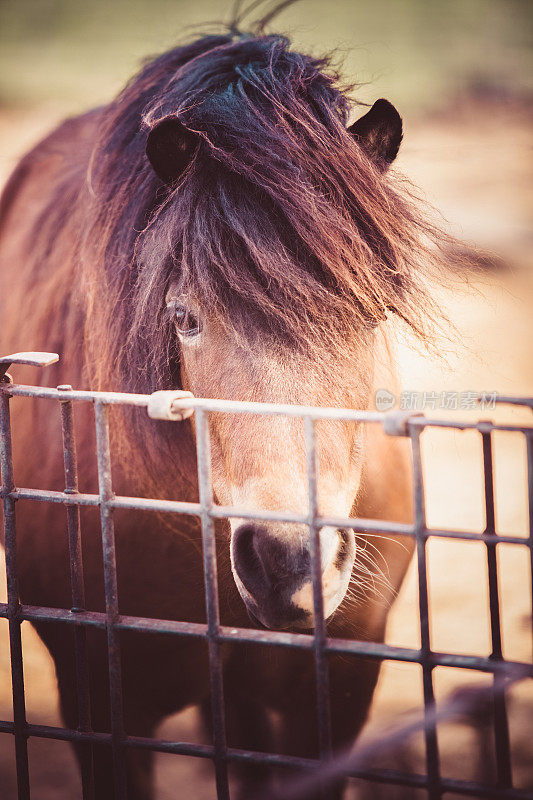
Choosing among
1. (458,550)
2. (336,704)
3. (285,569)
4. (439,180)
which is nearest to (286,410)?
(285,569)

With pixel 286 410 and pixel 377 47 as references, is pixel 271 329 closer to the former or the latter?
pixel 286 410

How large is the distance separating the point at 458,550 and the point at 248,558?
2.63 meters

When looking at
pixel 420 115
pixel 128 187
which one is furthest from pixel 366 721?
pixel 420 115

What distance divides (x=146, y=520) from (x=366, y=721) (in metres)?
0.84

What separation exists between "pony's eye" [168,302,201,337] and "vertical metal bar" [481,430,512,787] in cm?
62

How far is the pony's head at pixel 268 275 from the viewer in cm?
117

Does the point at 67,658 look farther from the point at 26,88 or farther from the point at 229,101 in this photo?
the point at 26,88

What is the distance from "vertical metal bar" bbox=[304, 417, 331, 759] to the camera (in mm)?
994

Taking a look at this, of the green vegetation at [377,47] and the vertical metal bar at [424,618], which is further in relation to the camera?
the green vegetation at [377,47]

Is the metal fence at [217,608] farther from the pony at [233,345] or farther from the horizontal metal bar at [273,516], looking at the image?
the pony at [233,345]

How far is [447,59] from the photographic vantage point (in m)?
9.09

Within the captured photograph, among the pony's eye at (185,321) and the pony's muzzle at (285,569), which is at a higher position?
the pony's eye at (185,321)

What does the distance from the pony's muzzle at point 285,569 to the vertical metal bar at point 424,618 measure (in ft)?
0.64

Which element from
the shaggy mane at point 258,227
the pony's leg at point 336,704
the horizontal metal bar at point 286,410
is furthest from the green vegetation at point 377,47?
the horizontal metal bar at point 286,410
